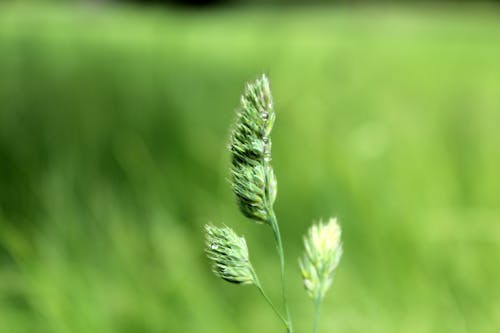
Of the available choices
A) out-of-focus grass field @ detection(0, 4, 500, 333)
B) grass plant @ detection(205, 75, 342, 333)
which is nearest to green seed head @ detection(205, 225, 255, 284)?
grass plant @ detection(205, 75, 342, 333)

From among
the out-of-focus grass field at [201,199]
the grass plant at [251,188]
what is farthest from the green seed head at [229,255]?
the out-of-focus grass field at [201,199]

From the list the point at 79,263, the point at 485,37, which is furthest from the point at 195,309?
the point at 485,37

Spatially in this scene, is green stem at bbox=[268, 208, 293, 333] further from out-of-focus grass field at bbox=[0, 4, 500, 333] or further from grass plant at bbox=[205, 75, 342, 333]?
out-of-focus grass field at bbox=[0, 4, 500, 333]

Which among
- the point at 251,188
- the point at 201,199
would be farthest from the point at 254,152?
the point at 201,199

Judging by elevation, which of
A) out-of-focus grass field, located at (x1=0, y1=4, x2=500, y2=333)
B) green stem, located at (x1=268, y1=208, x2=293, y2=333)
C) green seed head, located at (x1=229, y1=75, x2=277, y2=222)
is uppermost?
out-of-focus grass field, located at (x1=0, y1=4, x2=500, y2=333)

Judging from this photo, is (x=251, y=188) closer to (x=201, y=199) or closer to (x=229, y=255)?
(x=229, y=255)

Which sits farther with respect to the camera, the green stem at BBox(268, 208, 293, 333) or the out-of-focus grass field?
the out-of-focus grass field

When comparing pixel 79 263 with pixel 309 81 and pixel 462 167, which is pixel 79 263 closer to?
pixel 462 167
